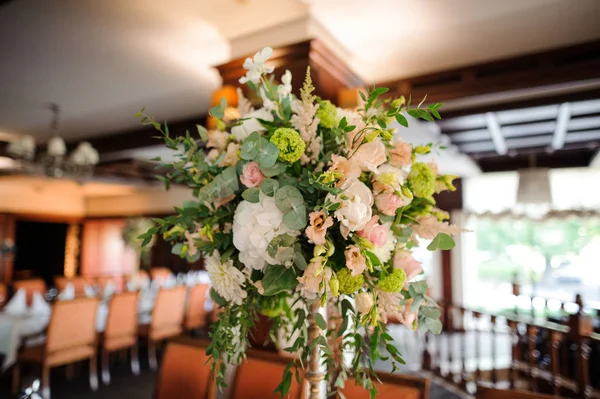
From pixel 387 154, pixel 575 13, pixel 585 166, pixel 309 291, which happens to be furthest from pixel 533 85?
pixel 585 166

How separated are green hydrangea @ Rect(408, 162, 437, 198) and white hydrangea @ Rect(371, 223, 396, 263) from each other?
118mm

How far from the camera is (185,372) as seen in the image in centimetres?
196

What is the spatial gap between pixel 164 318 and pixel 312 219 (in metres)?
4.65

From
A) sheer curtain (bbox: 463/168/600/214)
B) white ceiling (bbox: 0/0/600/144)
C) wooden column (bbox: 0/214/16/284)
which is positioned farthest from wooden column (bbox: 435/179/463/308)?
wooden column (bbox: 0/214/16/284)

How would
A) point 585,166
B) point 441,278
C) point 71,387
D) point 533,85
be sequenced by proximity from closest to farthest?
point 533,85 → point 71,387 → point 585,166 → point 441,278

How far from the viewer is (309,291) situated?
36.6 inches

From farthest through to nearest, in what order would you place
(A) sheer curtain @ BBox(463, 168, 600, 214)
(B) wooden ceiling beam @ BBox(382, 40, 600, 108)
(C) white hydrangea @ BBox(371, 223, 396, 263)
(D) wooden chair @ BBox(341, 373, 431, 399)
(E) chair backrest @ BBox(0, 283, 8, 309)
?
1. (A) sheer curtain @ BBox(463, 168, 600, 214)
2. (E) chair backrest @ BBox(0, 283, 8, 309)
3. (B) wooden ceiling beam @ BBox(382, 40, 600, 108)
4. (D) wooden chair @ BBox(341, 373, 431, 399)
5. (C) white hydrangea @ BBox(371, 223, 396, 263)

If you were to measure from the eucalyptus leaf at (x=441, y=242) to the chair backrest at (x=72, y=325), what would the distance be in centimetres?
383

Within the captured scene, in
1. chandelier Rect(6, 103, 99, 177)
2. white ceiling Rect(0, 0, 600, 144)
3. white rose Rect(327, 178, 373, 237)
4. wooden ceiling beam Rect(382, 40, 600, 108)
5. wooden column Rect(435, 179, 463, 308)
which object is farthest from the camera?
wooden column Rect(435, 179, 463, 308)

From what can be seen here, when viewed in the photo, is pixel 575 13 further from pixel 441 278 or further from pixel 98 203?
pixel 98 203

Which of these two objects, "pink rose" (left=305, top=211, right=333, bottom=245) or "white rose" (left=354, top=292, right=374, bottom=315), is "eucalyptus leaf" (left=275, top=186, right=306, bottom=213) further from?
"white rose" (left=354, top=292, right=374, bottom=315)

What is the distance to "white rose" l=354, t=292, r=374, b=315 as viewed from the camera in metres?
0.95

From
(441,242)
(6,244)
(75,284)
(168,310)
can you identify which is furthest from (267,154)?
(6,244)

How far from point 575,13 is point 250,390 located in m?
2.80
